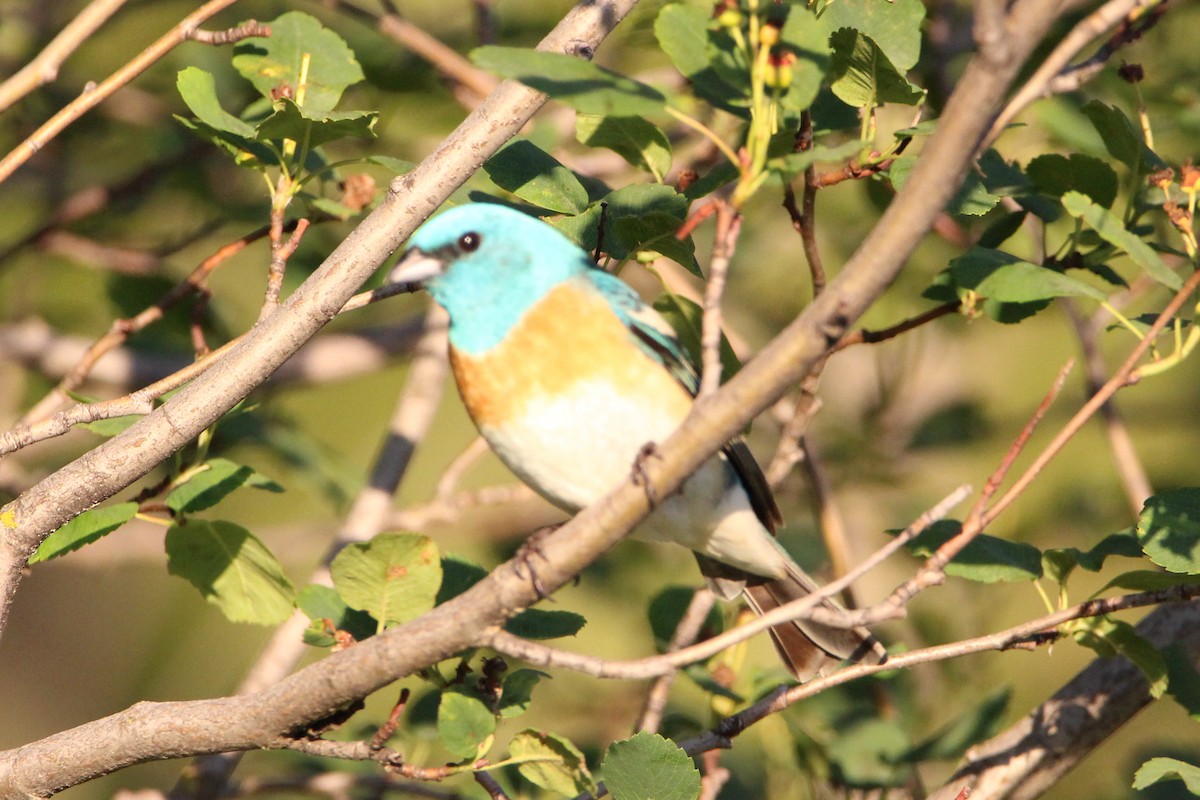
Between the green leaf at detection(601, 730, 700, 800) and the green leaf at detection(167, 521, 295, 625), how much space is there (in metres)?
1.02

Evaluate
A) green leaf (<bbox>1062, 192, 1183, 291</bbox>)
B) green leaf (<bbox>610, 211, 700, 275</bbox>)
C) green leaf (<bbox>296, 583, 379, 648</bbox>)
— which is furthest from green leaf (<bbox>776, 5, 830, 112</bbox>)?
green leaf (<bbox>296, 583, 379, 648</bbox>)

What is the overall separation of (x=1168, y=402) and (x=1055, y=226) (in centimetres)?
239

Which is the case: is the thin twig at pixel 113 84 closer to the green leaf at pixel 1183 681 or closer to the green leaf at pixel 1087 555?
the green leaf at pixel 1087 555

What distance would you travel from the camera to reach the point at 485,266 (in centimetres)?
334

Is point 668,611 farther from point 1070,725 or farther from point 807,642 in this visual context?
point 1070,725

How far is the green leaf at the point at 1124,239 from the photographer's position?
99.5 inches

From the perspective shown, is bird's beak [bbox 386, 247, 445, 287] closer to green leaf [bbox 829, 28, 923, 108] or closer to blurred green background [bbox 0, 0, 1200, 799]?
blurred green background [bbox 0, 0, 1200, 799]

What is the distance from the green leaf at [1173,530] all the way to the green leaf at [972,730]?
125cm

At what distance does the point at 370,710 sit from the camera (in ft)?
20.5

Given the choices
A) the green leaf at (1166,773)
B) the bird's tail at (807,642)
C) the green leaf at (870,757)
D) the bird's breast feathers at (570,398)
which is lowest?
the green leaf at (870,757)

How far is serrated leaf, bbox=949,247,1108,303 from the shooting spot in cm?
263

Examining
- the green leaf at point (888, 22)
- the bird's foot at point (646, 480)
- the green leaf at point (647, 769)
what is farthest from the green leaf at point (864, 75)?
the green leaf at point (647, 769)

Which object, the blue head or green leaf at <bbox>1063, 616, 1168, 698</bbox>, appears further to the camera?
the blue head

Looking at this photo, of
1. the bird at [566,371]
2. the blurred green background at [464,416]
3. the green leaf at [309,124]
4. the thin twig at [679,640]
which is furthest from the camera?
the blurred green background at [464,416]
